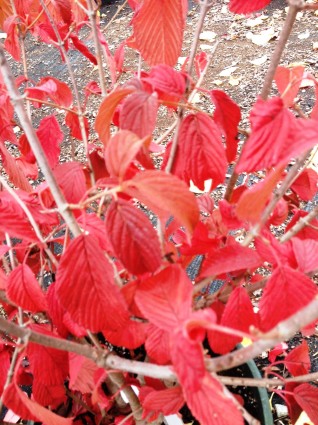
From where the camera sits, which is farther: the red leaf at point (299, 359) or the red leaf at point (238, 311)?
the red leaf at point (299, 359)

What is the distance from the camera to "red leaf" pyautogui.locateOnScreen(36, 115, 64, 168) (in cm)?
76

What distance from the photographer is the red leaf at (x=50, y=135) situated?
756mm

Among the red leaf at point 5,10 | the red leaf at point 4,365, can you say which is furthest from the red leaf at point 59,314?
the red leaf at point 5,10

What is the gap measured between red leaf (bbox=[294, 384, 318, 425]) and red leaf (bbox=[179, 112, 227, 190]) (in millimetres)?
493

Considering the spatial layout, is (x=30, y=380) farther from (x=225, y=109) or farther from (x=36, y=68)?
(x=36, y=68)

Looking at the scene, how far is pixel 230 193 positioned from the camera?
2.49ft

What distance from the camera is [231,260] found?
56 centimetres

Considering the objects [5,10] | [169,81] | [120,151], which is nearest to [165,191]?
[120,151]

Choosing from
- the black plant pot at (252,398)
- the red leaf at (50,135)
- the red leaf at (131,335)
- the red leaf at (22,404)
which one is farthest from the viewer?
the black plant pot at (252,398)

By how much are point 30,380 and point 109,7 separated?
134 inches

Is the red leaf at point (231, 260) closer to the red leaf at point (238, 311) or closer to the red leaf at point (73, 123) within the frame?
the red leaf at point (238, 311)

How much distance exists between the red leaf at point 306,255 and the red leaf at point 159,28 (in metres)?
0.29

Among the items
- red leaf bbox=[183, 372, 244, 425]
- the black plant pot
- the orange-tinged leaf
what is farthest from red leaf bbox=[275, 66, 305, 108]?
the black plant pot

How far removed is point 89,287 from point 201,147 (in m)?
0.21
